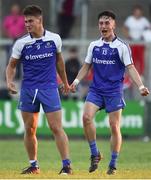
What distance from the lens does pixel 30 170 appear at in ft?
47.7

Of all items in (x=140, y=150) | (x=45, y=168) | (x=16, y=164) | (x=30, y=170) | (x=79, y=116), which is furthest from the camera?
(x=79, y=116)

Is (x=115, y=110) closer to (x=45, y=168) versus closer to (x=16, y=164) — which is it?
(x=45, y=168)

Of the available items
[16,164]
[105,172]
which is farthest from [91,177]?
[16,164]

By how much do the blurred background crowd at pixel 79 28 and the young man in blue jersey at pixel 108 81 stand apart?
9.84 m

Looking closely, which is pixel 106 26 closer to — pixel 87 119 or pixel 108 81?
pixel 108 81

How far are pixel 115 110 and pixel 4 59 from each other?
11.0 metres

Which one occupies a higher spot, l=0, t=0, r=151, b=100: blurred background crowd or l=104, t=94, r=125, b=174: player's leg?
l=0, t=0, r=151, b=100: blurred background crowd

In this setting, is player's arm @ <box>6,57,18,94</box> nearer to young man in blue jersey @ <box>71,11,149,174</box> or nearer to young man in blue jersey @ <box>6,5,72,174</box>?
young man in blue jersey @ <box>6,5,72,174</box>

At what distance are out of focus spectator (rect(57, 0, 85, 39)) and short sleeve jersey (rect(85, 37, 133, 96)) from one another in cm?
1211

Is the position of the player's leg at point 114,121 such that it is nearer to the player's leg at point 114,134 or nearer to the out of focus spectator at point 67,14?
the player's leg at point 114,134

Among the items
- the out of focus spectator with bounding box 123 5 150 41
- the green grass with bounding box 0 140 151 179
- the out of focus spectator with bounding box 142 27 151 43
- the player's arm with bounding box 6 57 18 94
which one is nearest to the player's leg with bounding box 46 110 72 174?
the green grass with bounding box 0 140 151 179

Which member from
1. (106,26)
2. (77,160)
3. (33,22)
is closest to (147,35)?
(77,160)

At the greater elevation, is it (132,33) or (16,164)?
(132,33)

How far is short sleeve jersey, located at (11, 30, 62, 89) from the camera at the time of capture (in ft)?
46.5
